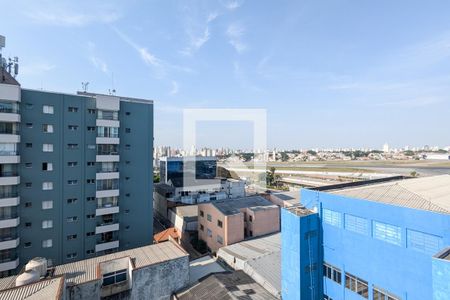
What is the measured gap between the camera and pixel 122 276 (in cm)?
1214

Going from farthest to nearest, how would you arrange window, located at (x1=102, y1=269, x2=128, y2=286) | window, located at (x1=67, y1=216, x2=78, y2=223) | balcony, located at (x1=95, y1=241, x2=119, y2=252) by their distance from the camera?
1. balcony, located at (x1=95, y1=241, x2=119, y2=252)
2. window, located at (x1=67, y1=216, x2=78, y2=223)
3. window, located at (x1=102, y1=269, x2=128, y2=286)

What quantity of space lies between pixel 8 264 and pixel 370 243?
19193 millimetres

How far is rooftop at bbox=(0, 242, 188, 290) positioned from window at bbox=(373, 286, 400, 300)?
858 cm

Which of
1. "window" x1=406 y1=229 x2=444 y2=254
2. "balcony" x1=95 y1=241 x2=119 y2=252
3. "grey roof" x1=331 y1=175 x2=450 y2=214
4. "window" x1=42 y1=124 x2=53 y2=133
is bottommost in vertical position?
"balcony" x1=95 y1=241 x2=119 y2=252

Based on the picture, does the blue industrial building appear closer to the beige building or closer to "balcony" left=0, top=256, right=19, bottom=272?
the beige building

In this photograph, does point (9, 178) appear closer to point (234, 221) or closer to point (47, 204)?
point (47, 204)

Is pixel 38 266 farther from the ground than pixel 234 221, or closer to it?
farther from the ground

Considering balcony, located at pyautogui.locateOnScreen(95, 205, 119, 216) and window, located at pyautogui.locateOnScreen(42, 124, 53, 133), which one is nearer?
window, located at pyautogui.locateOnScreen(42, 124, 53, 133)

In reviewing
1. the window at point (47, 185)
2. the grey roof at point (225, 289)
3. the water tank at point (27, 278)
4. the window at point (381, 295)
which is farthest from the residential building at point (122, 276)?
the window at point (381, 295)

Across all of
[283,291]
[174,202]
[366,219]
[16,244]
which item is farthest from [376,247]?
[174,202]

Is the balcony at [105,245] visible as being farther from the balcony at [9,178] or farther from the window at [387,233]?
the window at [387,233]

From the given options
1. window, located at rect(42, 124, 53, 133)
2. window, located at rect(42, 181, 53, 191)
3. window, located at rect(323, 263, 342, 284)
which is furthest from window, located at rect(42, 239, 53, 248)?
window, located at rect(323, 263, 342, 284)

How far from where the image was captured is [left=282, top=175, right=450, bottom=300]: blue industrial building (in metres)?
7.37

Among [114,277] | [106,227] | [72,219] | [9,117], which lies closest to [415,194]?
[114,277]
